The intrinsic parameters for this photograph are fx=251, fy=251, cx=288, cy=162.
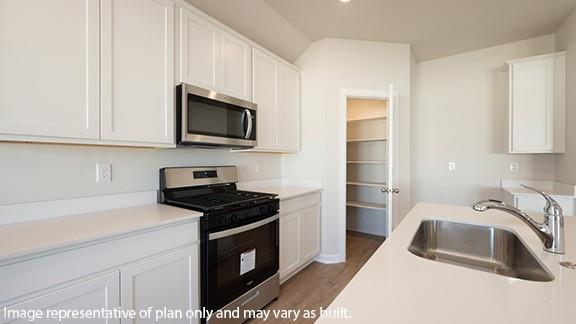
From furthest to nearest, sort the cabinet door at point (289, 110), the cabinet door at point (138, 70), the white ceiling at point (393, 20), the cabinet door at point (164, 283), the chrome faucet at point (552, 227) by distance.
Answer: the cabinet door at point (289, 110)
the white ceiling at point (393, 20)
the cabinet door at point (138, 70)
the cabinet door at point (164, 283)
the chrome faucet at point (552, 227)

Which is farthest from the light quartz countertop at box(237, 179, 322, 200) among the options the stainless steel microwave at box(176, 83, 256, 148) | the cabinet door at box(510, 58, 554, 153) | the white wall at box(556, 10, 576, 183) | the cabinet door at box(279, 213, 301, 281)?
the white wall at box(556, 10, 576, 183)

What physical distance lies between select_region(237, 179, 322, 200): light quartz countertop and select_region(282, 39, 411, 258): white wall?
0.41 feet

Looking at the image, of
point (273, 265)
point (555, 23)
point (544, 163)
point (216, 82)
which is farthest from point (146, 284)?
point (555, 23)

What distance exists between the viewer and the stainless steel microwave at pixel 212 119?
1669 millimetres

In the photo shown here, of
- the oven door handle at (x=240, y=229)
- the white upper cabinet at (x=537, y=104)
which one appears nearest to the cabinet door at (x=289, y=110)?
the oven door handle at (x=240, y=229)

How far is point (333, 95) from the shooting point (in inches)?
116

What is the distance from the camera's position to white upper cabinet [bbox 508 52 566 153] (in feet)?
8.36

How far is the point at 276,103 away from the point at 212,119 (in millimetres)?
952

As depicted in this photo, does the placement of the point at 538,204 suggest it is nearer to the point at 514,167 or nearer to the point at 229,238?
the point at 514,167

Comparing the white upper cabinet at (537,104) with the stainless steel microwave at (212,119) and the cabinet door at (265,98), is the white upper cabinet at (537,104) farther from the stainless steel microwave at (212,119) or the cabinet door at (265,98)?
the stainless steel microwave at (212,119)

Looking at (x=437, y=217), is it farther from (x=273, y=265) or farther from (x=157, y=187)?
(x=157, y=187)

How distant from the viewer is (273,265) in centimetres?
208

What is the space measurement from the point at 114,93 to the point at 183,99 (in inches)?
14.8

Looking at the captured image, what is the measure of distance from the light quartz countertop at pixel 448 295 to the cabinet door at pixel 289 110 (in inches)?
79.1
